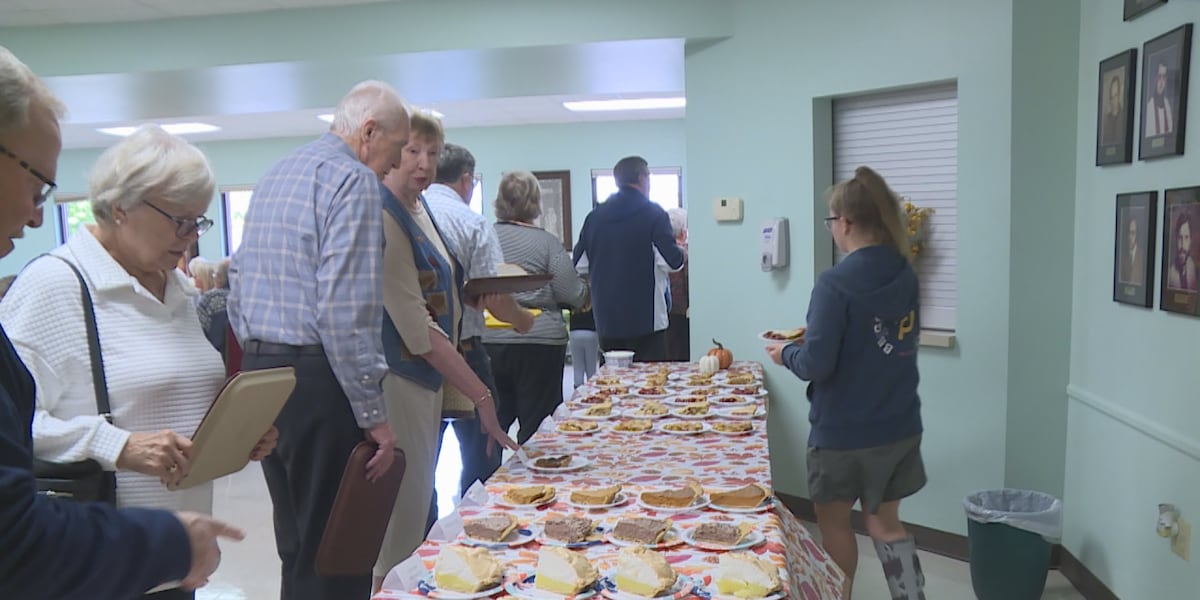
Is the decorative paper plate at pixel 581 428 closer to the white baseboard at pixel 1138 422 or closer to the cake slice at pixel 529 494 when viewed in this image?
the cake slice at pixel 529 494

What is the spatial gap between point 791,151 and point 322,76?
2663 mm

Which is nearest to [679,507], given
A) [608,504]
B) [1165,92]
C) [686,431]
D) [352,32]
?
[608,504]

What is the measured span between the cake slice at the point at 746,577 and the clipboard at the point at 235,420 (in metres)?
0.76

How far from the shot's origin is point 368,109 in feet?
6.12

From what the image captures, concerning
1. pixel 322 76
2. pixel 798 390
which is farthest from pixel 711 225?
pixel 322 76

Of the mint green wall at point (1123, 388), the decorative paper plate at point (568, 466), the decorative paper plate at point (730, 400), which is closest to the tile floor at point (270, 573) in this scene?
the mint green wall at point (1123, 388)

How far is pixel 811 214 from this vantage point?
139 inches

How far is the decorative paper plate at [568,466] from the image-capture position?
1.88 m

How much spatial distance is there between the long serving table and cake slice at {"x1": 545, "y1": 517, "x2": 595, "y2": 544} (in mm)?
30

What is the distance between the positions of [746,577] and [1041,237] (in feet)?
7.18

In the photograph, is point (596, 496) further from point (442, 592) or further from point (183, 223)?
point (183, 223)

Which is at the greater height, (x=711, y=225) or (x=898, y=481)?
(x=711, y=225)

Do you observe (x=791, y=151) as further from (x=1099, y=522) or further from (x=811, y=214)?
(x=1099, y=522)

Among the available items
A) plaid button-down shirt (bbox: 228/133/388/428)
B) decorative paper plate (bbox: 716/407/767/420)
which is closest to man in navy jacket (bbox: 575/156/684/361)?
decorative paper plate (bbox: 716/407/767/420)
